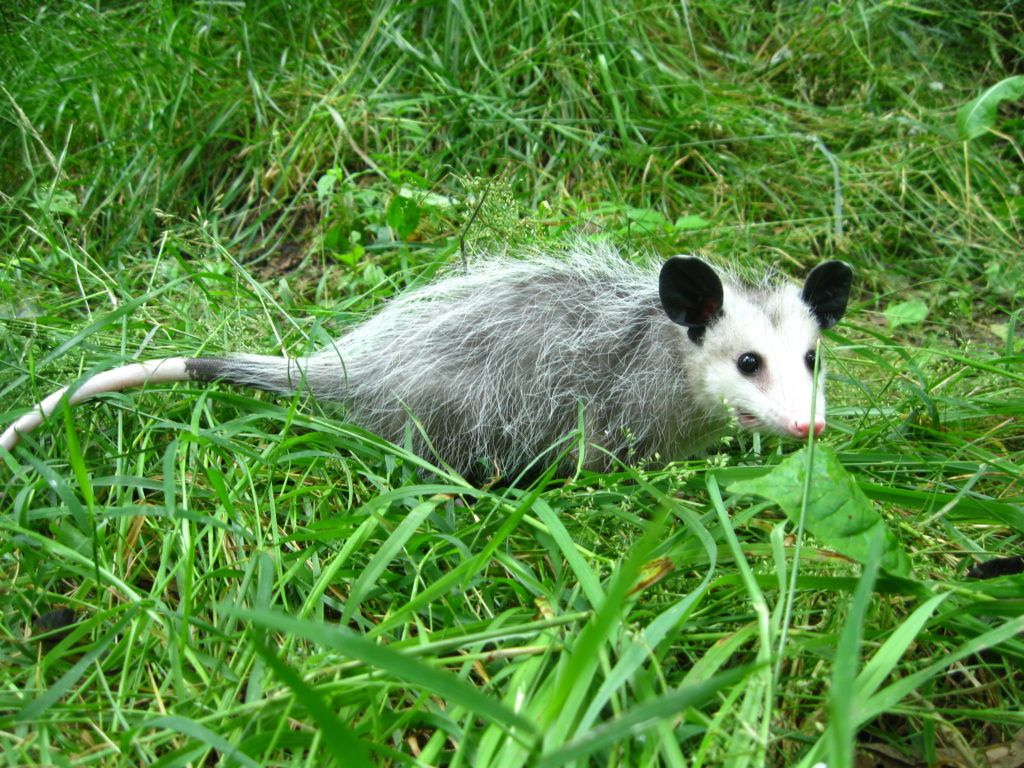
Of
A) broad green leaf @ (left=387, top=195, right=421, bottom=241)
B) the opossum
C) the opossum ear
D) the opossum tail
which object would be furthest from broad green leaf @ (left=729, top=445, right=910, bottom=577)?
broad green leaf @ (left=387, top=195, right=421, bottom=241)

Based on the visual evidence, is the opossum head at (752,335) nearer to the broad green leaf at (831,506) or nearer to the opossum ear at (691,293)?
the opossum ear at (691,293)

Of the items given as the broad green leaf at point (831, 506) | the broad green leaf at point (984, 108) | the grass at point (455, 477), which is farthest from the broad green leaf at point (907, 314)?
the broad green leaf at point (831, 506)

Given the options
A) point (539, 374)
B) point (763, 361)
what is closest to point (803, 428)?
point (763, 361)

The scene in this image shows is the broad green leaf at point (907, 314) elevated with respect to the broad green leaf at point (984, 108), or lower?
lower

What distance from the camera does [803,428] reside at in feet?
6.14

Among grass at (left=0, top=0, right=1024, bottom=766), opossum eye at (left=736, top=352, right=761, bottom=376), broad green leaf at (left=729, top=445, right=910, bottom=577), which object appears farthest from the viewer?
opossum eye at (left=736, top=352, right=761, bottom=376)

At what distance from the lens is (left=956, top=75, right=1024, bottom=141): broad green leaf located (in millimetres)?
3668

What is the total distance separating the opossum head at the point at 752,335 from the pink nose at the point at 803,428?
5 cm

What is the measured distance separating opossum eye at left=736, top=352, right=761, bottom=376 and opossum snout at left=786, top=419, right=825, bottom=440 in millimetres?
240

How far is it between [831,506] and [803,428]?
363mm

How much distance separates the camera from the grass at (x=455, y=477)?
1385mm

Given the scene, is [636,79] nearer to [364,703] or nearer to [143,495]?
[143,495]

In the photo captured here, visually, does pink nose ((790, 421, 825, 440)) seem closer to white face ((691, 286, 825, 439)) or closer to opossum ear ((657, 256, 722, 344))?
white face ((691, 286, 825, 439))

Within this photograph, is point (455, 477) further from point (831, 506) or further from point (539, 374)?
point (831, 506)
